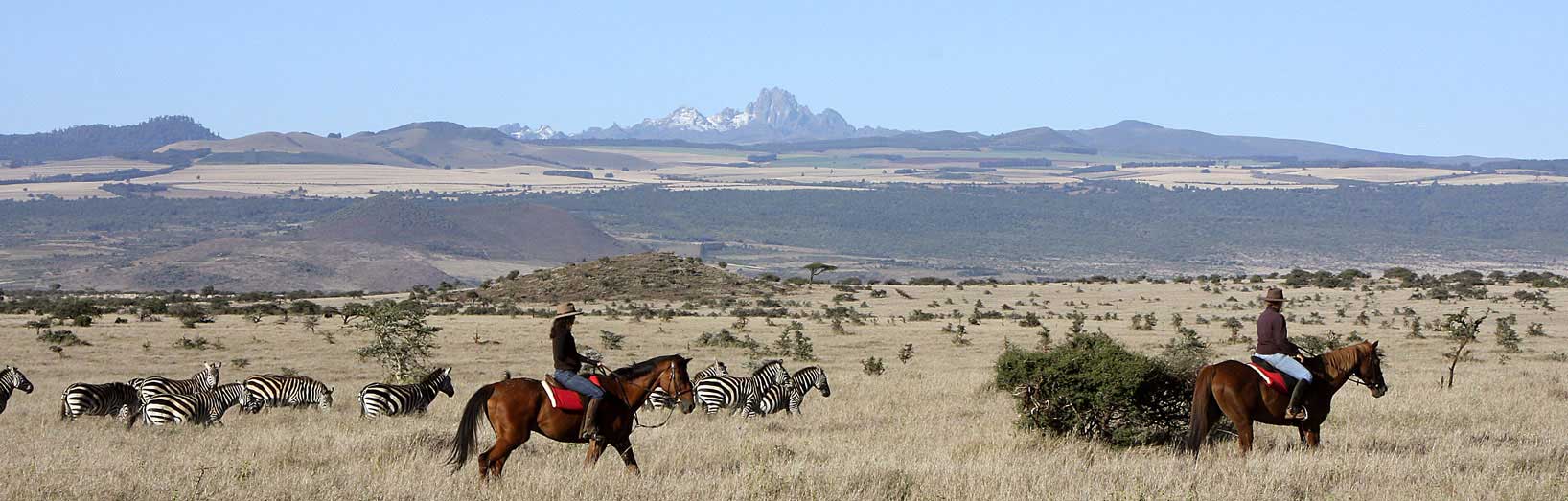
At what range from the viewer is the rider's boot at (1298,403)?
45.7 feet

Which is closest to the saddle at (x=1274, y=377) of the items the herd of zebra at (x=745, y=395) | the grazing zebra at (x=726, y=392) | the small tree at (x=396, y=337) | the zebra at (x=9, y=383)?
the herd of zebra at (x=745, y=395)

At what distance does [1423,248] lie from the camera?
185m

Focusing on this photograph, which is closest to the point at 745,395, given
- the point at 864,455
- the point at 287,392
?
the point at 864,455

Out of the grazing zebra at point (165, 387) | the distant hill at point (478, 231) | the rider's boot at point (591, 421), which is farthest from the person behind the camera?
the distant hill at point (478, 231)

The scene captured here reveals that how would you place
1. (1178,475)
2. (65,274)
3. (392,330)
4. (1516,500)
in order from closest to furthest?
(1516,500) < (1178,475) < (392,330) < (65,274)

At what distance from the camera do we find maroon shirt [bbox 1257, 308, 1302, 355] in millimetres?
14047

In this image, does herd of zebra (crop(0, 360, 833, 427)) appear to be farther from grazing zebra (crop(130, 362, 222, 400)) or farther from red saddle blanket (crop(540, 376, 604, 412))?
red saddle blanket (crop(540, 376, 604, 412))

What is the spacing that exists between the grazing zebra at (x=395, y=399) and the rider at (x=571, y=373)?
708 cm

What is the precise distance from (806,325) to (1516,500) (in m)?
31.8

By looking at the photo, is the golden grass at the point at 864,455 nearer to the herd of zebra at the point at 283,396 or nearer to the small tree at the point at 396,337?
the herd of zebra at the point at 283,396

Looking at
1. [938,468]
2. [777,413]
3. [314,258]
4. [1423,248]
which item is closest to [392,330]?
[777,413]

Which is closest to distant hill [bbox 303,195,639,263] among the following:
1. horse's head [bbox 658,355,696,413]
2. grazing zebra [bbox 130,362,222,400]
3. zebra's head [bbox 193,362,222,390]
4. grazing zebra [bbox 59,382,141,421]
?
zebra's head [bbox 193,362,222,390]

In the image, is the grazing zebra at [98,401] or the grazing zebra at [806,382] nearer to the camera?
the grazing zebra at [98,401]

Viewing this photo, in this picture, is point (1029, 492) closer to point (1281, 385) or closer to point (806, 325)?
point (1281, 385)
